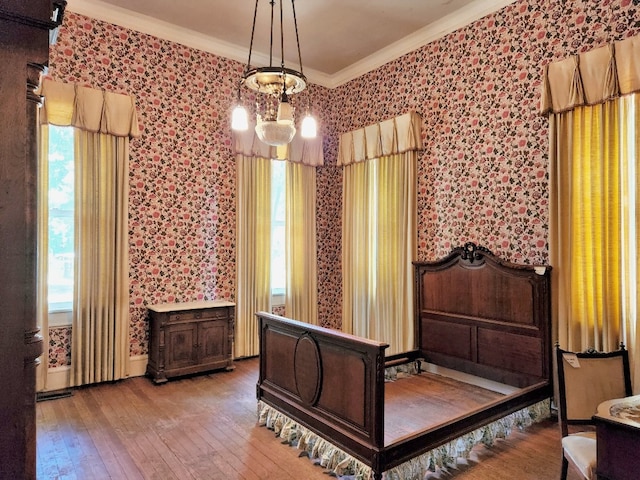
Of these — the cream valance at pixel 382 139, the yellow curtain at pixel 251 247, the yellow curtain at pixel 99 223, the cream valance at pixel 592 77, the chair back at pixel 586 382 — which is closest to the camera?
the chair back at pixel 586 382

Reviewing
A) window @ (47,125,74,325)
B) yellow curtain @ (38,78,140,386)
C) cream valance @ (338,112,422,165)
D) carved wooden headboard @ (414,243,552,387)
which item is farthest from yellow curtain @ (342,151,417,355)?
window @ (47,125,74,325)

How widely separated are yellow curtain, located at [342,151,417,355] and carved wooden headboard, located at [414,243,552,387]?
31 cm

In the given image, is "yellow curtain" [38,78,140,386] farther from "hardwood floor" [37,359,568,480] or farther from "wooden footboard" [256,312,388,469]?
"wooden footboard" [256,312,388,469]

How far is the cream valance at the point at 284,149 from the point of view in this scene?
5.25 meters

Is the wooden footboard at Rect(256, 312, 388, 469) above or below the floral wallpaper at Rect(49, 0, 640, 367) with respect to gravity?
below

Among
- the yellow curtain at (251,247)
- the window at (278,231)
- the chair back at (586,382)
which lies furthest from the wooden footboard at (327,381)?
the window at (278,231)

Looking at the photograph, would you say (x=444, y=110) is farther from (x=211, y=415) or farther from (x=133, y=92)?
(x=211, y=415)

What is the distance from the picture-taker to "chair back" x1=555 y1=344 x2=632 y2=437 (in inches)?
96.0

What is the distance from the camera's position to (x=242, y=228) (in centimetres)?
525

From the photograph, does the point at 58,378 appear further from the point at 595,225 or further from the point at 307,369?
the point at 595,225

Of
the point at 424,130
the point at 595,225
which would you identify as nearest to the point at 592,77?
the point at 595,225

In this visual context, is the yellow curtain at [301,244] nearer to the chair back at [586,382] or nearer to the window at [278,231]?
the window at [278,231]

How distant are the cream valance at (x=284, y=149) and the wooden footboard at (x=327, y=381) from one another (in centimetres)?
254

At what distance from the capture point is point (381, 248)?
17.3 ft
